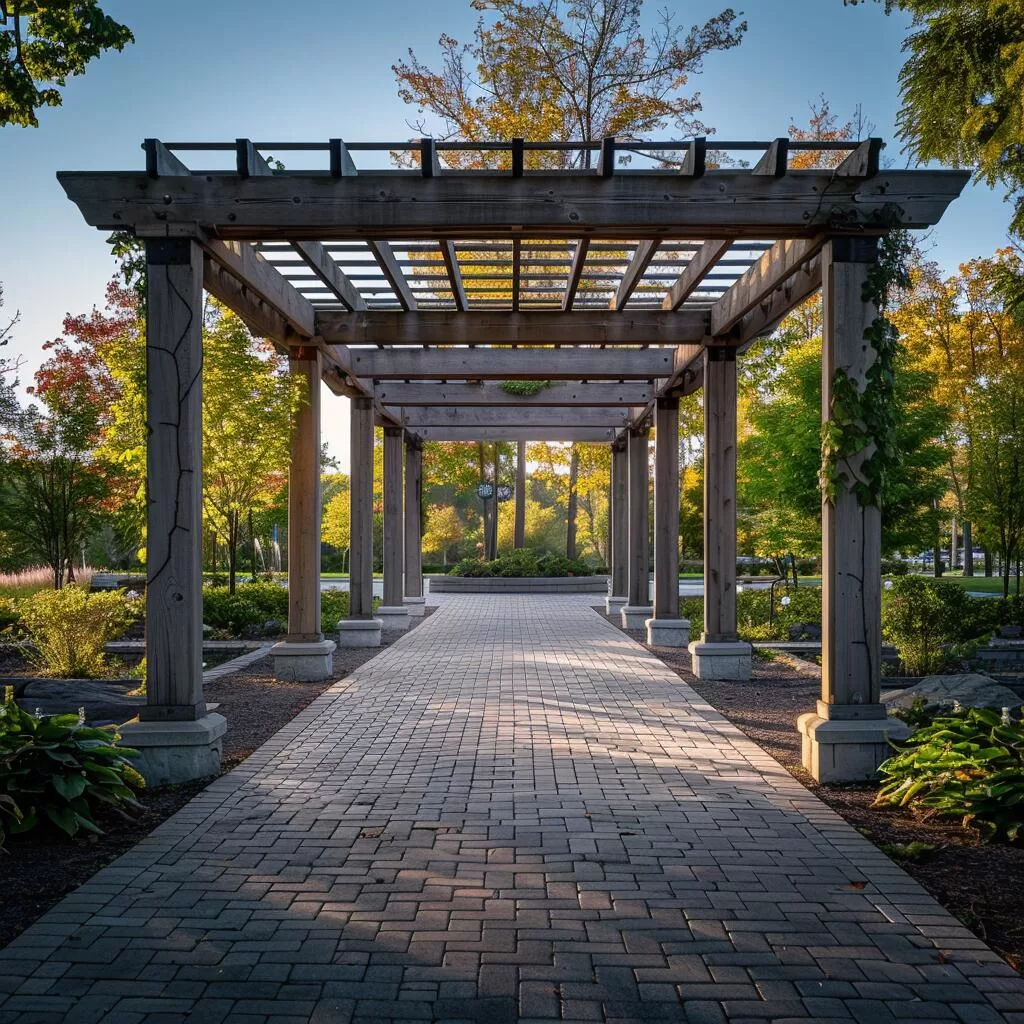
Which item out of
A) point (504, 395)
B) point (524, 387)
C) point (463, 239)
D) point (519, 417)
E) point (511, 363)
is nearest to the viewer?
point (463, 239)

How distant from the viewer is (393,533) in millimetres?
15750

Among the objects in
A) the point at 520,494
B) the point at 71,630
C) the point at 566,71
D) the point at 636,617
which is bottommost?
the point at 636,617

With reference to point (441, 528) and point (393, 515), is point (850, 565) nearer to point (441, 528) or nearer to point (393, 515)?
point (393, 515)

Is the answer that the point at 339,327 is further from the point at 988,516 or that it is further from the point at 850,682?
the point at 988,516

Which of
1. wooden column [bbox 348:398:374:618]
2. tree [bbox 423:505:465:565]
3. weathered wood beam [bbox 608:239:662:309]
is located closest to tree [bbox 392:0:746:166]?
wooden column [bbox 348:398:374:618]

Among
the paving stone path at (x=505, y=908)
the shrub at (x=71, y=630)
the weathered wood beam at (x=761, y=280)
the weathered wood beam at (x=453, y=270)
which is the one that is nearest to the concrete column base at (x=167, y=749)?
the paving stone path at (x=505, y=908)

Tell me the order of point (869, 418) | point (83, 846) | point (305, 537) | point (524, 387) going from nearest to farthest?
point (83, 846), point (869, 418), point (305, 537), point (524, 387)

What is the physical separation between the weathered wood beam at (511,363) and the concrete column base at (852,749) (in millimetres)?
6808

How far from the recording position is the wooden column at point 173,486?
5934 millimetres

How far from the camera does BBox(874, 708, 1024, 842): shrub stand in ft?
15.6

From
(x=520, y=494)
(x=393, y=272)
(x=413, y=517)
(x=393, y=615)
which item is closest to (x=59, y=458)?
(x=413, y=517)

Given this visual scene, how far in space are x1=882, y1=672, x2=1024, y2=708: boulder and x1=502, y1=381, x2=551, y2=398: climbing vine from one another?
7787 millimetres

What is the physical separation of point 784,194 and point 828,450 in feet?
5.60

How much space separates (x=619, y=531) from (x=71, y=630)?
1195cm
